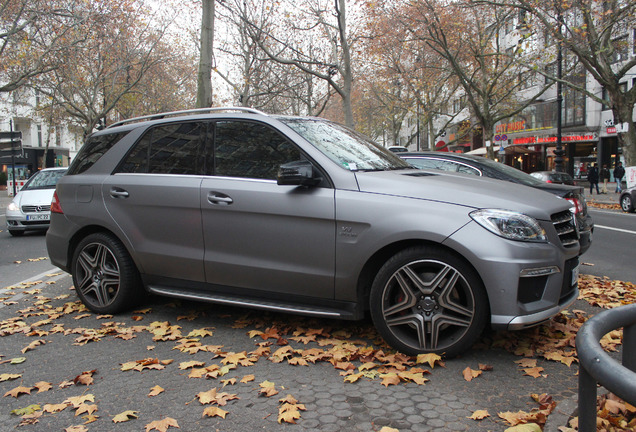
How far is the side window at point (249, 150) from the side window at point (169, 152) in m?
0.20

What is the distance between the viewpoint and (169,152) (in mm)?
4926

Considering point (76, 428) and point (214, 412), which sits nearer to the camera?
Answer: point (76, 428)

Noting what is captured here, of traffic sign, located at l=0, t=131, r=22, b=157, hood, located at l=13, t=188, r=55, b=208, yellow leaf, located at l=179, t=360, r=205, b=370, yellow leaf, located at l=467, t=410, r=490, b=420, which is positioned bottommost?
yellow leaf, located at l=179, t=360, r=205, b=370

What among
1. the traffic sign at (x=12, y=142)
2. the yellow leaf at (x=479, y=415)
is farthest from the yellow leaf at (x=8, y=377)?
the traffic sign at (x=12, y=142)

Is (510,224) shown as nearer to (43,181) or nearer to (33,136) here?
(43,181)

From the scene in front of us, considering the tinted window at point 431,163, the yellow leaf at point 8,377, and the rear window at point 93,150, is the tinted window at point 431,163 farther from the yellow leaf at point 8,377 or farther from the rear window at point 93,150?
the yellow leaf at point 8,377

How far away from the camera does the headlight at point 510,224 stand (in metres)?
3.54

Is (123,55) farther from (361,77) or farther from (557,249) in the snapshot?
(557,249)

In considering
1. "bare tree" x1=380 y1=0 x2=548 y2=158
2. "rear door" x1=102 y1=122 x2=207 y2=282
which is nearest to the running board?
"rear door" x1=102 y1=122 x2=207 y2=282

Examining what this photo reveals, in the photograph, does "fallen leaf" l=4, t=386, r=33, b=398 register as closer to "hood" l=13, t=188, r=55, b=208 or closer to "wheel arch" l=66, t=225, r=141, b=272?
"wheel arch" l=66, t=225, r=141, b=272

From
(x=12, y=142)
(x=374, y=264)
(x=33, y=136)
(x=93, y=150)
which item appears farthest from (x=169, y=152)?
(x=33, y=136)

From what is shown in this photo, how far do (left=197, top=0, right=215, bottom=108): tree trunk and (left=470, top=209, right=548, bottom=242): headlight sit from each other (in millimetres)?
12123

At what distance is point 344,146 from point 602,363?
3.27m

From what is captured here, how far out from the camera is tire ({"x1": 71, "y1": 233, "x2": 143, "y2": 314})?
5.00 m
